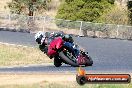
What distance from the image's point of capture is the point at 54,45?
30.2 ft

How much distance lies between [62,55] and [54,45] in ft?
1.24

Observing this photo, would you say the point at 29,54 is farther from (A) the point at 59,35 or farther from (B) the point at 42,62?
(A) the point at 59,35

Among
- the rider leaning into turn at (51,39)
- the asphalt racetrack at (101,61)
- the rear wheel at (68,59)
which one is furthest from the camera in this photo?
the asphalt racetrack at (101,61)

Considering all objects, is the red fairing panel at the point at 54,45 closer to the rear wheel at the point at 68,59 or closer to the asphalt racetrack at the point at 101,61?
the rear wheel at the point at 68,59

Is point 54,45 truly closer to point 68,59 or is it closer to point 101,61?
point 68,59

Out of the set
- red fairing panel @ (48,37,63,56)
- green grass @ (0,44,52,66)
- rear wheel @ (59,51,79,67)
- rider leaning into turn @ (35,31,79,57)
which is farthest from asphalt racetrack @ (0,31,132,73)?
red fairing panel @ (48,37,63,56)

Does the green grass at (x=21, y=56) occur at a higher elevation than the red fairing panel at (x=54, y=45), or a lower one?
lower

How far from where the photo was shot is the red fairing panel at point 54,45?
9.17m

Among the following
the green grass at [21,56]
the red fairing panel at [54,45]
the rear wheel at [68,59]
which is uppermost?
the red fairing panel at [54,45]

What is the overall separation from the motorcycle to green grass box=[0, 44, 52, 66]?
1313cm

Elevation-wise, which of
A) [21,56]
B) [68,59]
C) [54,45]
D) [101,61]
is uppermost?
[54,45]

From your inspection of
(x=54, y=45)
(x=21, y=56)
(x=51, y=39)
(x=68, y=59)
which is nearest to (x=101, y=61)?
(x=21, y=56)

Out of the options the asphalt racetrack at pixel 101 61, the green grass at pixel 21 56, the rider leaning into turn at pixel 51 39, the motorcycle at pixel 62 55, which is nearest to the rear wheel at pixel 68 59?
the motorcycle at pixel 62 55

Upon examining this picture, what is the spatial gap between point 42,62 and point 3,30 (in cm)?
2303
